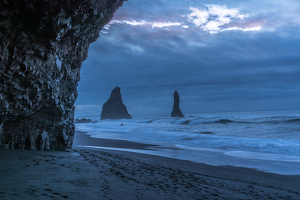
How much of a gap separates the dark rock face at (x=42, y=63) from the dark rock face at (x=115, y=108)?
77.4m

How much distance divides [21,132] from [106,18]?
451 centimetres

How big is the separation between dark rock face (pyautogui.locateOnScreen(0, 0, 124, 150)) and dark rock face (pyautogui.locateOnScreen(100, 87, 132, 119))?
77.4m

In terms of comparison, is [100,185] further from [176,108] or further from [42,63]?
[176,108]

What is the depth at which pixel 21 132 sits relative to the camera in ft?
22.1

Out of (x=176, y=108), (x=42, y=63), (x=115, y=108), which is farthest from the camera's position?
(x=176, y=108)

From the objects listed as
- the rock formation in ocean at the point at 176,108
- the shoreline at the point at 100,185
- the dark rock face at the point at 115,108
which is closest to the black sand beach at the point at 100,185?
the shoreline at the point at 100,185

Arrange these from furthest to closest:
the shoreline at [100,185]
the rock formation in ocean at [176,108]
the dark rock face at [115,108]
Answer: the rock formation in ocean at [176,108]
the dark rock face at [115,108]
the shoreline at [100,185]

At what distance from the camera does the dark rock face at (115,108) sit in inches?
3337

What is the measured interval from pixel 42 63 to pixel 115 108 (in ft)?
263

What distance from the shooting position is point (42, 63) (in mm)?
6070

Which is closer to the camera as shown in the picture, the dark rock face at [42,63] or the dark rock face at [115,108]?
the dark rock face at [42,63]

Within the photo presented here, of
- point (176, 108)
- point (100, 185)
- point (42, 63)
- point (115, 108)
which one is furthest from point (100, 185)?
point (176, 108)

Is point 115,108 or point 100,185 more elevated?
point 115,108

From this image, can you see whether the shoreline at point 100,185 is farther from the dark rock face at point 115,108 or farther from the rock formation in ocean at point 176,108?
the rock formation in ocean at point 176,108
